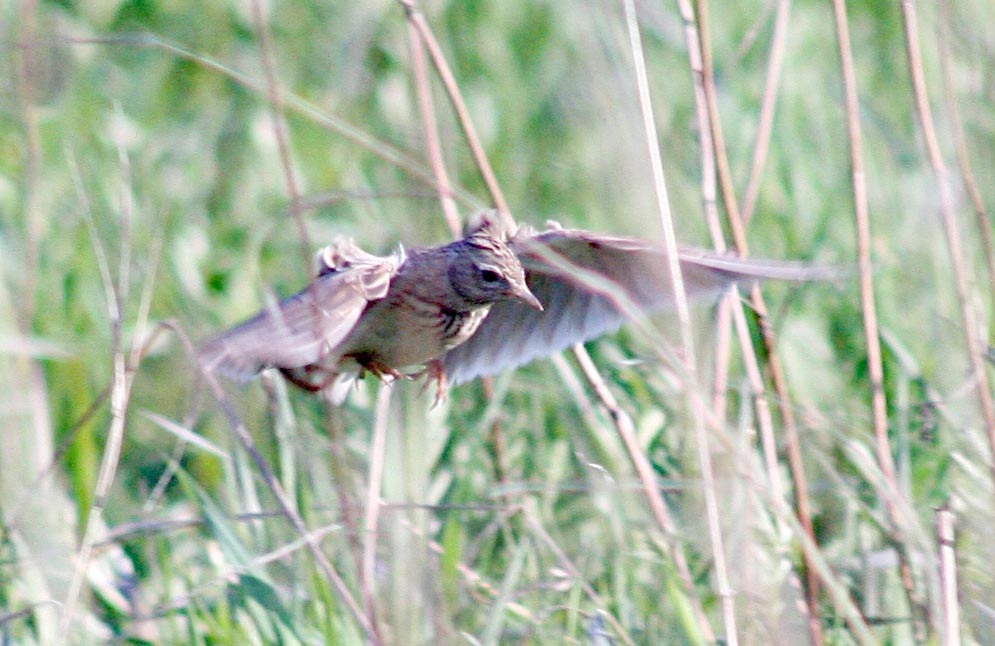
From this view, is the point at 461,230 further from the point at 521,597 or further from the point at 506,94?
the point at 506,94

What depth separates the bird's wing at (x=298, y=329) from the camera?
7.06 ft

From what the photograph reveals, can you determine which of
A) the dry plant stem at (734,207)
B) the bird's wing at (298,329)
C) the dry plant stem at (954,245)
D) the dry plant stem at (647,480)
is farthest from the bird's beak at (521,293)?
the dry plant stem at (954,245)

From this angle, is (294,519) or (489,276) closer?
(294,519)

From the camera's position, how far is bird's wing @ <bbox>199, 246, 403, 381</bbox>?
7.06 ft

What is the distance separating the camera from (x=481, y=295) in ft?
9.75

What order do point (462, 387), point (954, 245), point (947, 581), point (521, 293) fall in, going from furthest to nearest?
1. point (462, 387)
2. point (521, 293)
3. point (954, 245)
4. point (947, 581)

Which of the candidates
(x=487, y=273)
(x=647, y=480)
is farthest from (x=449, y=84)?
(x=647, y=480)

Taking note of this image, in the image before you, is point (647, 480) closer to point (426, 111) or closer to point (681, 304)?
point (681, 304)

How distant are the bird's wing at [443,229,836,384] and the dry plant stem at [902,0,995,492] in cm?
37

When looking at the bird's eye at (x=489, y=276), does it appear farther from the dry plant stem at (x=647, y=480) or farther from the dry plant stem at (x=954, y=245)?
the dry plant stem at (x=954, y=245)

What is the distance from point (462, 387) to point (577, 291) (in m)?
0.81

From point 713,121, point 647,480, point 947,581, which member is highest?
point 713,121

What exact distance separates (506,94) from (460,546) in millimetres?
2454

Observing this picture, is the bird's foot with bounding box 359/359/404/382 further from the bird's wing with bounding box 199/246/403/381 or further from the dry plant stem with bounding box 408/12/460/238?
the dry plant stem with bounding box 408/12/460/238
